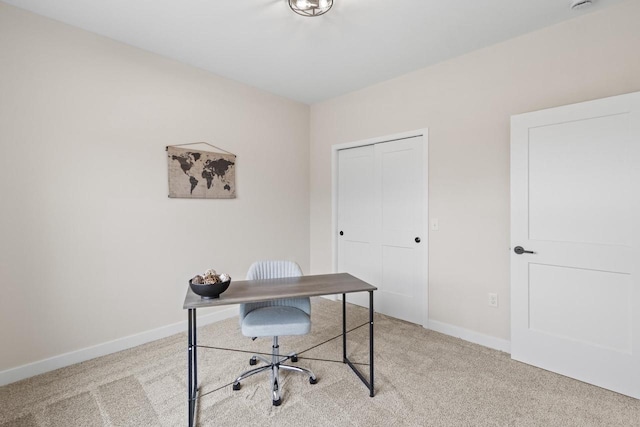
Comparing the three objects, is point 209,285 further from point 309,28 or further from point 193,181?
point 309,28

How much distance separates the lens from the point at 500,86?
2.58 meters

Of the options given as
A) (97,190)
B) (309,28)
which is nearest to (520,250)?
(309,28)

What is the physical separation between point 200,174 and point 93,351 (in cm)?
180

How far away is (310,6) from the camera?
2031mm

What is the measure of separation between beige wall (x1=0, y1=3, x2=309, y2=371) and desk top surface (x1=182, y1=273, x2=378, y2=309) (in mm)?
1167

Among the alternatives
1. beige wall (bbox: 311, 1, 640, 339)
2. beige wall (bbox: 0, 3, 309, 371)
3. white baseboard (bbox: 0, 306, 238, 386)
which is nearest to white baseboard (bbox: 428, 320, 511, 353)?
beige wall (bbox: 311, 1, 640, 339)

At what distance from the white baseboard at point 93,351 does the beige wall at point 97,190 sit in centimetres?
5

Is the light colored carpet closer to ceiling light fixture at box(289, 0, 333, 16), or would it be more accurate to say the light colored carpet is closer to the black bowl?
the black bowl

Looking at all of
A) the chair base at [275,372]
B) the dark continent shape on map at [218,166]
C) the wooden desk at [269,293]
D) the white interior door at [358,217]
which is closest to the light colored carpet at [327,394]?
the chair base at [275,372]

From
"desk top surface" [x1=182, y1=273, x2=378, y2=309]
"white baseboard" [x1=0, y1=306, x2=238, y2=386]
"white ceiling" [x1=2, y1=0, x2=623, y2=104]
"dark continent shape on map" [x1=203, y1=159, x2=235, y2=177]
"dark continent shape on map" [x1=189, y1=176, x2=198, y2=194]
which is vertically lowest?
"white baseboard" [x1=0, y1=306, x2=238, y2=386]

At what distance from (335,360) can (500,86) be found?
8.98 feet

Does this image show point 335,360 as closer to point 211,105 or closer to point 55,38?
point 211,105

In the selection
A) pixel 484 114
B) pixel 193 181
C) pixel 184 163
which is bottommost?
pixel 193 181

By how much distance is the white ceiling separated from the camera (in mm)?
2100
